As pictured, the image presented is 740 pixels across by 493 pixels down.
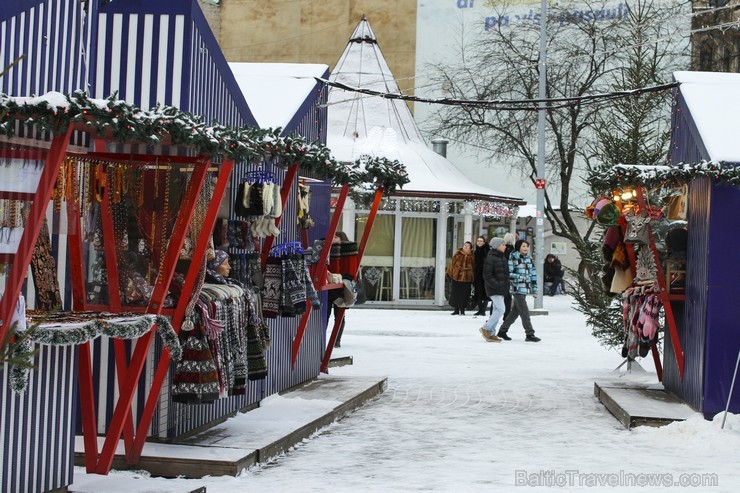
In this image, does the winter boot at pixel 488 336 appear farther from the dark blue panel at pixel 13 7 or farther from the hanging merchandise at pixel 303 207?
the dark blue panel at pixel 13 7

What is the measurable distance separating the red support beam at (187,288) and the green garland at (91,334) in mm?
223

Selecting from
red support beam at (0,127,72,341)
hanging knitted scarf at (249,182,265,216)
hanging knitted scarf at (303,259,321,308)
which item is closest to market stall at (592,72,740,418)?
hanging knitted scarf at (303,259,321,308)

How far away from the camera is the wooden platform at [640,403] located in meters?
10.8

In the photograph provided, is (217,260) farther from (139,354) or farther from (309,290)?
(309,290)

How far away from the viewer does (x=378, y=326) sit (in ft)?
77.1

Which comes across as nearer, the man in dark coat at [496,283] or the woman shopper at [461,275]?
the man in dark coat at [496,283]

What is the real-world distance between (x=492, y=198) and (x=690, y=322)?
61.9 feet

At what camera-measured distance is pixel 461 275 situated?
2667 cm

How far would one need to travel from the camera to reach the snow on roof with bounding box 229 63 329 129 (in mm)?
11734

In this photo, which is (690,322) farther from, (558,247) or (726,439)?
(558,247)

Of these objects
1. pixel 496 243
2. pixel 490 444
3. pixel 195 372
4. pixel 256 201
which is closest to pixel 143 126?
pixel 195 372

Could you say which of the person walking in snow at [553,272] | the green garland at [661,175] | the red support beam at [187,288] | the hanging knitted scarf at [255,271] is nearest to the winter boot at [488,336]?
the green garland at [661,175]

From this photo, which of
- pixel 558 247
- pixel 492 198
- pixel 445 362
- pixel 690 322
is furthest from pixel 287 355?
pixel 558 247

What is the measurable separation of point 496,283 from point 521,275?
1.40 feet
